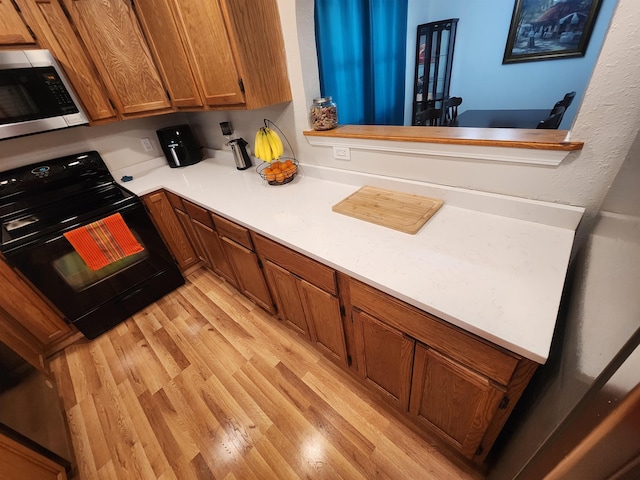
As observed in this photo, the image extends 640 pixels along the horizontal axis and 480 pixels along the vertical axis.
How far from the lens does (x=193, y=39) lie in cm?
138

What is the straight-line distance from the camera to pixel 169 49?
157 centimetres

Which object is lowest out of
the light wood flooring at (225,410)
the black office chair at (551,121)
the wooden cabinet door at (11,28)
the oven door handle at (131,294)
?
the light wood flooring at (225,410)

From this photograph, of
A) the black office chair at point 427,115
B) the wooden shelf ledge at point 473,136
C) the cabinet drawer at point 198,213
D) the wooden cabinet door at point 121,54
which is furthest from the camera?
the black office chair at point 427,115

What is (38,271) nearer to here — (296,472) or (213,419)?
(213,419)

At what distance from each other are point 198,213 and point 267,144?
644 mm

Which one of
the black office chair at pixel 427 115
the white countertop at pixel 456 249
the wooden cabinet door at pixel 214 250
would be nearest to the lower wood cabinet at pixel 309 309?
the white countertop at pixel 456 249

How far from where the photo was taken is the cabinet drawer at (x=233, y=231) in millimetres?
1379

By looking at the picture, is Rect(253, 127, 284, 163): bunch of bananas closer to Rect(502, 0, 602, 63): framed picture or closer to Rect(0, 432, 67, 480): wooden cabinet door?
Rect(0, 432, 67, 480): wooden cabinet door

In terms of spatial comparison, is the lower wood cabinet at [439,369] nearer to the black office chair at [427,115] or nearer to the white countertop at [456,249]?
the white countertop at [456,249]

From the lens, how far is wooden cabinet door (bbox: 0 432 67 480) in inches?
36.8

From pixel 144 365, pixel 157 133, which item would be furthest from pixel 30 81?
pixel 144 365

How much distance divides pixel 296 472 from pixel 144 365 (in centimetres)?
114

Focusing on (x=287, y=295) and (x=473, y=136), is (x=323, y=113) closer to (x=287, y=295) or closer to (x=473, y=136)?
(x=473, y=136)

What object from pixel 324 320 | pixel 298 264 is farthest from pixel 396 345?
pixel 298 264
